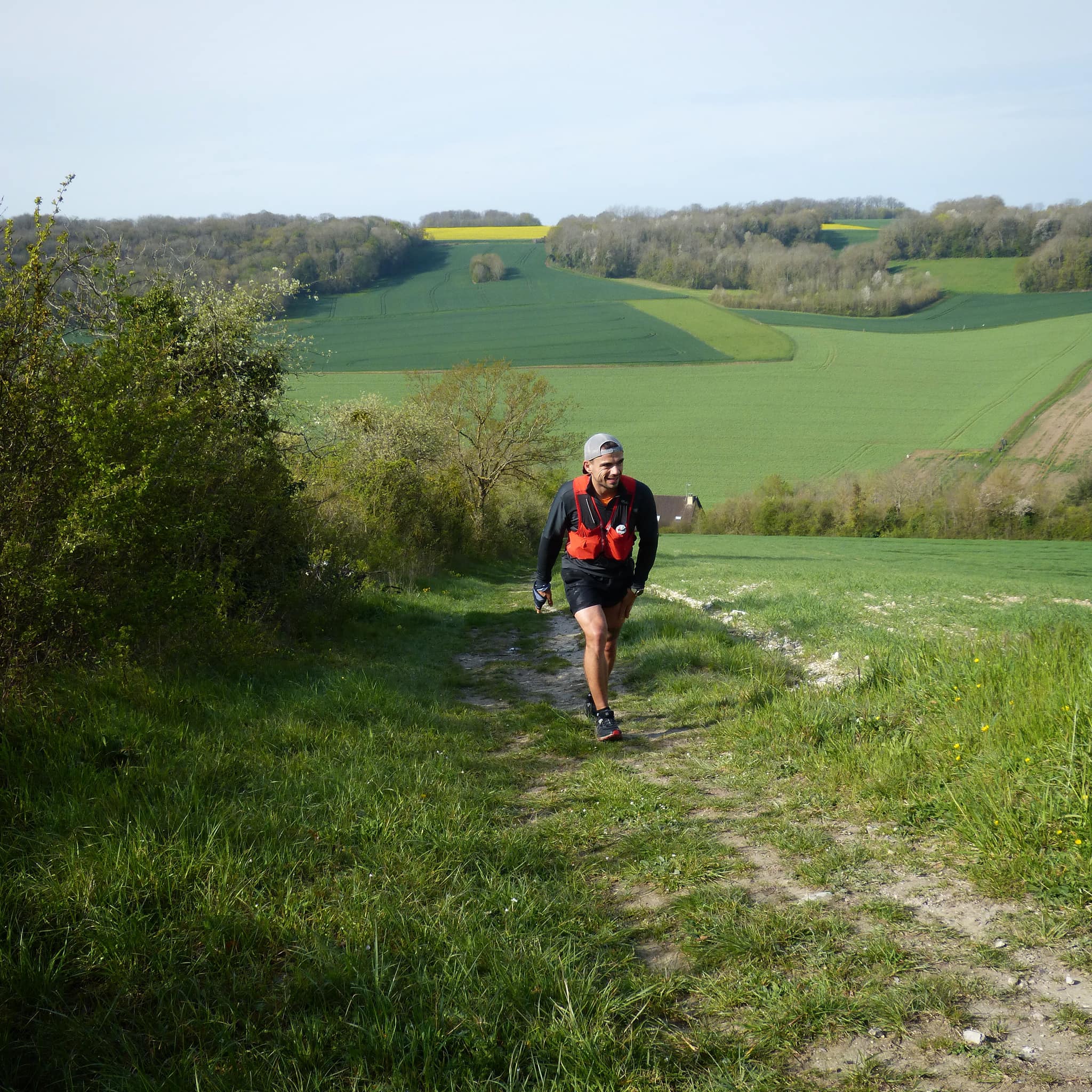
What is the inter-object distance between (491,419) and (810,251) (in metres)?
83.1

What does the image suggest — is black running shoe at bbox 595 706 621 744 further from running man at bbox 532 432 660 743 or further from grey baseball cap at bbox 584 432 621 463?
grey baseball cap at bbox 584 432 621 463

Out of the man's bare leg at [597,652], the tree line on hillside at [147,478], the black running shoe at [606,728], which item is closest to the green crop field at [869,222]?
the tree line on hillside at [147,478]

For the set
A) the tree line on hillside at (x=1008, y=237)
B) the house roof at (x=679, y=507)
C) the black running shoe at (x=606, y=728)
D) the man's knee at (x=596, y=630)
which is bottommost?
the house roof at (x=679, y=507)

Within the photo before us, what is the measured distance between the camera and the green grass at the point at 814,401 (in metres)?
60.2

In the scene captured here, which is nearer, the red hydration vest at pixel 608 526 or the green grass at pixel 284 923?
the green grass at pixel 284 923

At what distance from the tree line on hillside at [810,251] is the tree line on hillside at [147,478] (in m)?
92.7

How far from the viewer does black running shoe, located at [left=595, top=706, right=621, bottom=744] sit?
6.34 m

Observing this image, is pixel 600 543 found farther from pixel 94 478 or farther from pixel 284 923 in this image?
pixel 284 923

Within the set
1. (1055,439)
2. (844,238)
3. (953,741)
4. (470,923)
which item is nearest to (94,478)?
(470,923)

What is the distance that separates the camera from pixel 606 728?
21.1 feet

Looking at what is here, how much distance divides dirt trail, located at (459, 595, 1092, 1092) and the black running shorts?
1.66 meters

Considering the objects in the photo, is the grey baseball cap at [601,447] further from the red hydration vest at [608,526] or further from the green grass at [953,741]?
the green grass at [953,741]

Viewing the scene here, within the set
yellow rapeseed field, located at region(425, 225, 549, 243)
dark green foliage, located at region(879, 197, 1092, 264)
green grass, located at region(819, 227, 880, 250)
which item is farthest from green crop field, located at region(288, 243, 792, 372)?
dark green foliage, located at region(879, 197, 1092, 264)

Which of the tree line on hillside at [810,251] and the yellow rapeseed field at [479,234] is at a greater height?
the yellow rapeseed field at [479,234]
